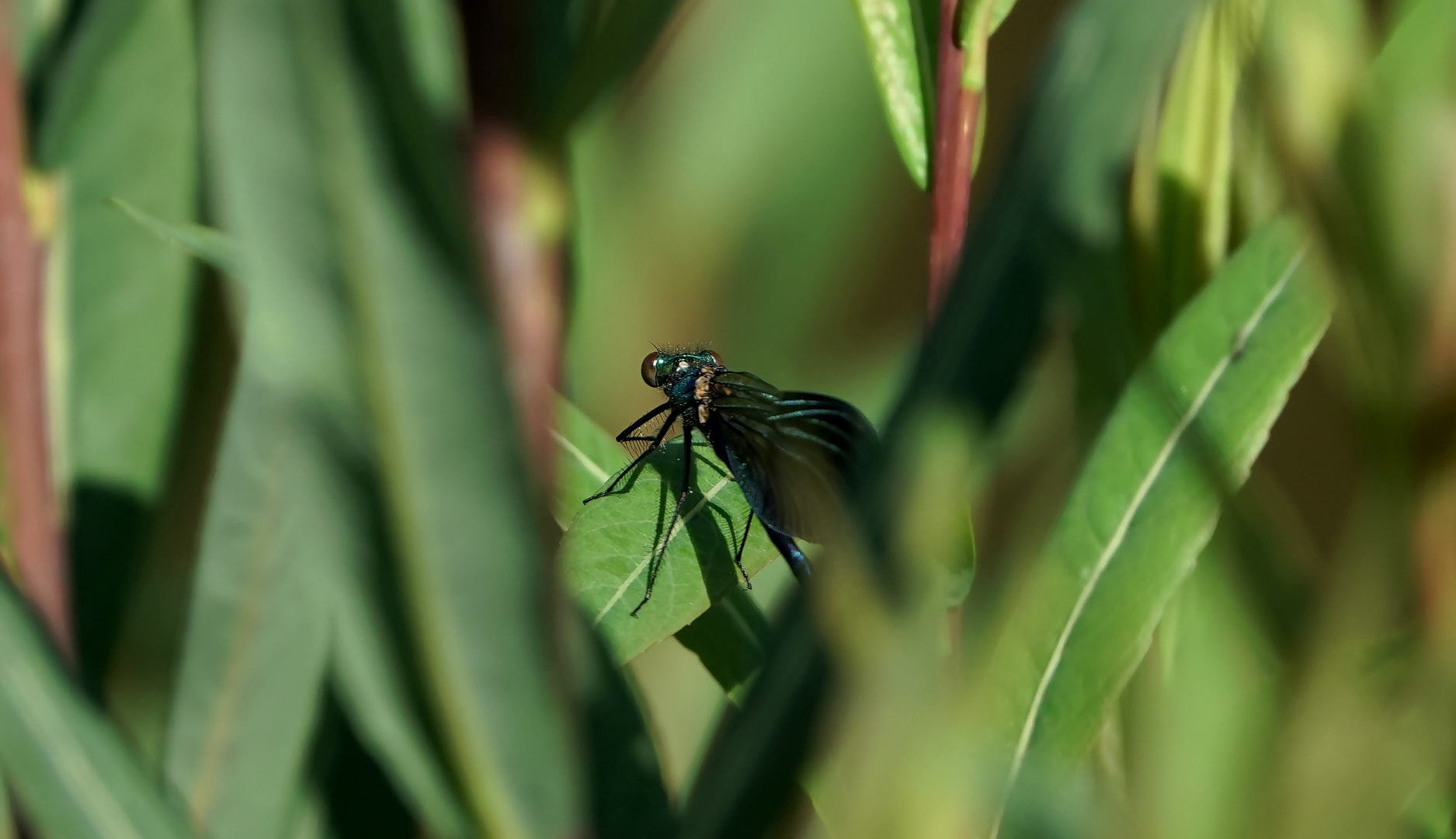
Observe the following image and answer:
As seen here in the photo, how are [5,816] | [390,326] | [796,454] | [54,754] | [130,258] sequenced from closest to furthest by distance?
[390,326], [54,754], [5,816], [130,258], [796,454]

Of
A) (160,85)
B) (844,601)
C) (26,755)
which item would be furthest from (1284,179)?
(160,85)

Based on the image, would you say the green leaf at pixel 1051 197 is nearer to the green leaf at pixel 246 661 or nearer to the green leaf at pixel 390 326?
the green leaf at pixel 390 326

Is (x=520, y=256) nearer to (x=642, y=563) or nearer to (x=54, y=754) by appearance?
(x=642, y=563)

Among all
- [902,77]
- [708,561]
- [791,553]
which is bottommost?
[791,553]

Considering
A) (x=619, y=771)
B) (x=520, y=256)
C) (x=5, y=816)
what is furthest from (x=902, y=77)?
(x=5, y=816)

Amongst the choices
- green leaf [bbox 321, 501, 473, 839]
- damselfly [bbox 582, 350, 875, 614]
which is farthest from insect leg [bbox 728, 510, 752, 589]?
green leaf [bbox 321, 501, 473, 839]

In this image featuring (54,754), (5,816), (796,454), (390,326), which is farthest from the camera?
(796,454)
